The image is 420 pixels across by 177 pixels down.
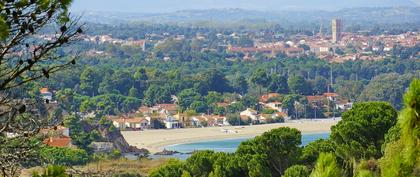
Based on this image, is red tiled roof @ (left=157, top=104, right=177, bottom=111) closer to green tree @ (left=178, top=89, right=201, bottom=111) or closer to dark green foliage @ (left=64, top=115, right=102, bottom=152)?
green tree @ (left=178, top=89, right=201, bottom=111)

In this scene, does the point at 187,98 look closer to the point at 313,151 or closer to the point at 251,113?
the point at 251,113

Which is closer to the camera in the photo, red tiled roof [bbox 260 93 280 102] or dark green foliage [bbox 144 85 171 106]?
dark green foliage [bbox 144 85 171 106]

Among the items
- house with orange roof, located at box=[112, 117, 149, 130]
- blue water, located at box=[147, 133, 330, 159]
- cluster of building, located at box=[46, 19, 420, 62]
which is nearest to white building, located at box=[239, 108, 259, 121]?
house with orange roof, located at box=[112, 117, 149, 130]

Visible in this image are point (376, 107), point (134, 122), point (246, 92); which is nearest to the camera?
point (376, 107)

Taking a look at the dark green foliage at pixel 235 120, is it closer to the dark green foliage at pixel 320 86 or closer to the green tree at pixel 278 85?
the green tree at pixel 278 85

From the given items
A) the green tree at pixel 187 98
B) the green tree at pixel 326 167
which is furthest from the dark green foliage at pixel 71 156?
the green tree at pixel 187 98

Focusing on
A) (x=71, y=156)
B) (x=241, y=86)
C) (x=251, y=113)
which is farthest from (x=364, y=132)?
(x=241, y=86)

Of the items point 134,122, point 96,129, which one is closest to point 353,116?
point 96,129

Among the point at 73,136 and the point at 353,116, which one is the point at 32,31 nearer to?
the point at 353,116
